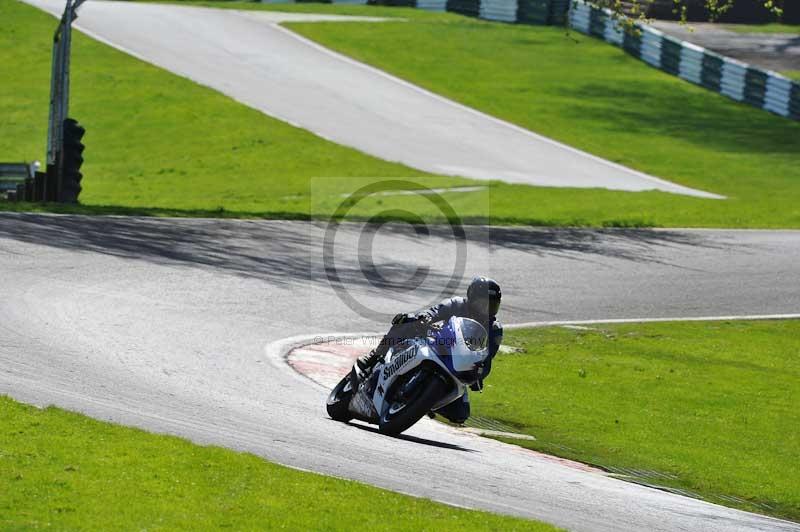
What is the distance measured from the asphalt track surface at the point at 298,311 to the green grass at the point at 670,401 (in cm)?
96

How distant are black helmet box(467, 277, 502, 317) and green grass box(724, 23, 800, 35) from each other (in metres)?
45.4

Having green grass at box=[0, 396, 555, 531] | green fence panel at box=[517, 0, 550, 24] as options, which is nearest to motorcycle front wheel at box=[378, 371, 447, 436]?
green grass at box=[0, 396, 555, 531]

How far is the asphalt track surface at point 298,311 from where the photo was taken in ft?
35.2

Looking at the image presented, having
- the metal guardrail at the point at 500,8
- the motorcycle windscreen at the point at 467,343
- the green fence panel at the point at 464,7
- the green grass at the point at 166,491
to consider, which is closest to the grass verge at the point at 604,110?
the metal guardrail at the point at 500,8

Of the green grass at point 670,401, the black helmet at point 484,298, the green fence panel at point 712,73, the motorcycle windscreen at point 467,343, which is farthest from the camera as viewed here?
the green fence panel at point 712,73

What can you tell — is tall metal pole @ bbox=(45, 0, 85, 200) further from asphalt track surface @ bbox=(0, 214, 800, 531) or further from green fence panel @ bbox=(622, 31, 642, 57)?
green fence panel @ bbox=(622, 31, 642, 57)

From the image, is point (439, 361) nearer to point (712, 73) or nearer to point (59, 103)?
point (59, 103)

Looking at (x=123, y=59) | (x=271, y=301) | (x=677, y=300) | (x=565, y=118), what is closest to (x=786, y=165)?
(x=565, y=118)

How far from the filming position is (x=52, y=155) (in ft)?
84.4

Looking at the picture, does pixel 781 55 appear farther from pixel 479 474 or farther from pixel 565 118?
pixel 479 474

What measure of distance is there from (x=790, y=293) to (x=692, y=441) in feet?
32.0

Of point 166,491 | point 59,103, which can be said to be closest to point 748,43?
point 59,103

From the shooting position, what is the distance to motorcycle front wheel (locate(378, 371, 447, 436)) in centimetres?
1157

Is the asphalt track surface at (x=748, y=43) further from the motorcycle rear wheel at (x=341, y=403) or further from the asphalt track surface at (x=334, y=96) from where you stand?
the motorcycle rear wheel at (x=341, y=403)
